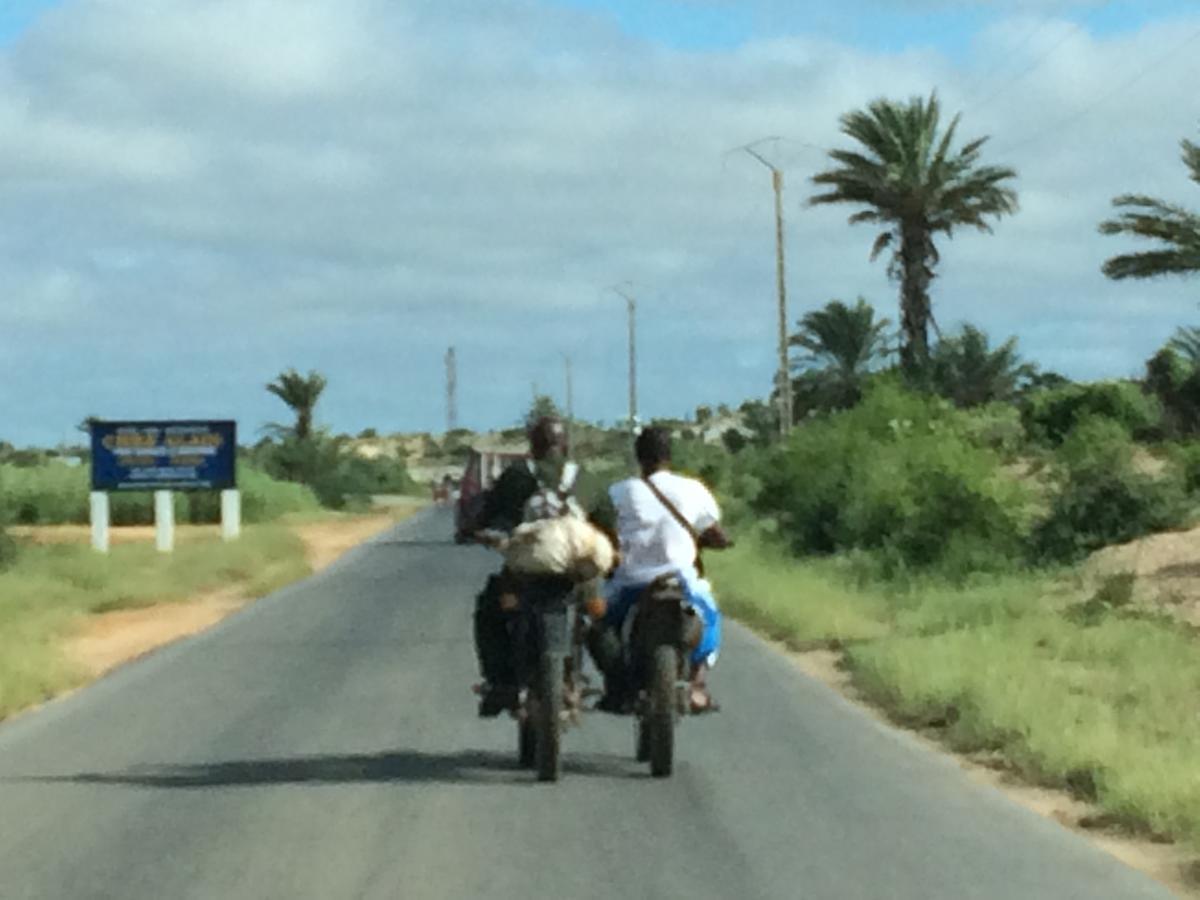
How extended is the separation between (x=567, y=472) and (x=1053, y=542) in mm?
22461

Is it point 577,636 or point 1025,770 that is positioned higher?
point 577,636

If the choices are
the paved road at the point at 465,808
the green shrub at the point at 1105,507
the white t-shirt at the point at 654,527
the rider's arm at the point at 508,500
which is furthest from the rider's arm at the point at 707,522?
the green shrub at the point at 1105,507

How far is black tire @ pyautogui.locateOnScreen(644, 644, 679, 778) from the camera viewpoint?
12.4 meters

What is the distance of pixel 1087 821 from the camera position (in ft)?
37.4

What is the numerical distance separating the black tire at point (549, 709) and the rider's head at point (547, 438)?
3.85ft

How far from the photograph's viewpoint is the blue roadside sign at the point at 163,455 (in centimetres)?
4806

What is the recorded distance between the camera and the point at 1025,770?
1325cm

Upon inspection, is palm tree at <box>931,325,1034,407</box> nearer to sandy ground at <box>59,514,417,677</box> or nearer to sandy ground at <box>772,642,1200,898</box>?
sandy ground at <box>59,514,417,677</box>

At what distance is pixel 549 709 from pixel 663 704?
0.65m

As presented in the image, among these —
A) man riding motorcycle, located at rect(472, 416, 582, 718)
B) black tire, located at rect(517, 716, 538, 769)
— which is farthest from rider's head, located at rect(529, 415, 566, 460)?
black tire, located at rect(517, 716, 538, 769)

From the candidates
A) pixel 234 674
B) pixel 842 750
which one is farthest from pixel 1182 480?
pixel 842 750

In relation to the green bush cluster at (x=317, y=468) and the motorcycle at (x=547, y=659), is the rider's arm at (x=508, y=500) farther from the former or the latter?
the green bush cluster at (x=317, y=468)

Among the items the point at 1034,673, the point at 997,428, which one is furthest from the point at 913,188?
the point at 1034,673

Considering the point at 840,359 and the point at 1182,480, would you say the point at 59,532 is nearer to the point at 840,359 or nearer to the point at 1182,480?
the point at 840,359
